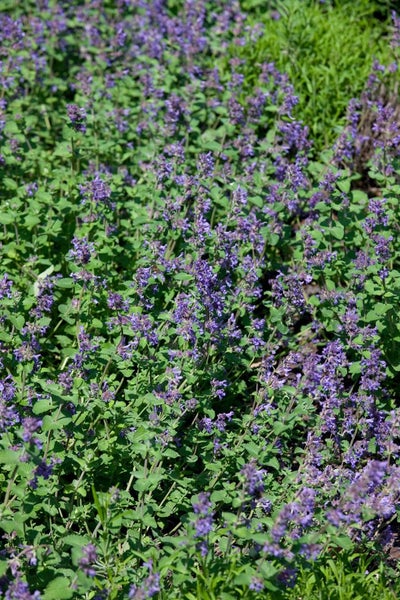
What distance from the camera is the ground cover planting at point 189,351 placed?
3648 millimetres

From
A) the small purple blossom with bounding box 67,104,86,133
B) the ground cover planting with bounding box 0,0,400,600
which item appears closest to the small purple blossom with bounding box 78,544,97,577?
the ground cover planting with bounding box 0,0,400,600

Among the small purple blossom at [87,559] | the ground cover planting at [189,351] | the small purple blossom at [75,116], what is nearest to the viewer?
the small purple blossom at [87,559]

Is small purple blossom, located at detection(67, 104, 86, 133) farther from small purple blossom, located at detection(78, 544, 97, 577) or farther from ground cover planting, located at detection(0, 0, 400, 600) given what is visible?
small purple blossom, located at detection(78, 544, 97, 577)

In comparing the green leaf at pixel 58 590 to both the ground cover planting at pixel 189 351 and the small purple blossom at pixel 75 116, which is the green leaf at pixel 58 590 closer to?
the ground cover planting at pixel 189 351

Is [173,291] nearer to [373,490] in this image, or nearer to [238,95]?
[373,490]

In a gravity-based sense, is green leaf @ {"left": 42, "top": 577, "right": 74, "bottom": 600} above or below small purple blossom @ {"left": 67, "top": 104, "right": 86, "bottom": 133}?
below

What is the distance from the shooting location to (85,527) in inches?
163

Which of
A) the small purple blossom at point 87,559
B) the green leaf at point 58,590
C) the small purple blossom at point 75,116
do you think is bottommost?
the green leaf at point 58,590

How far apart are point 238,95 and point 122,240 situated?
5.87 feet

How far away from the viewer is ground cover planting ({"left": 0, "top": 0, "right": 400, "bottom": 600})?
3.65 meters

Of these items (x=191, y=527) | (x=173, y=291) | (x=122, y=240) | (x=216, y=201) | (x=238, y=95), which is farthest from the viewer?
(x=238, y=95)

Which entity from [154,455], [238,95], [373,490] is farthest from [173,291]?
[238,95]

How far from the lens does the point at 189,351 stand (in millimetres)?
4121

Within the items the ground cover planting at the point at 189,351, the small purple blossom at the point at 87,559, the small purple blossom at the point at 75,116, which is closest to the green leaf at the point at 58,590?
the ground cover planting at the point at 189,351
